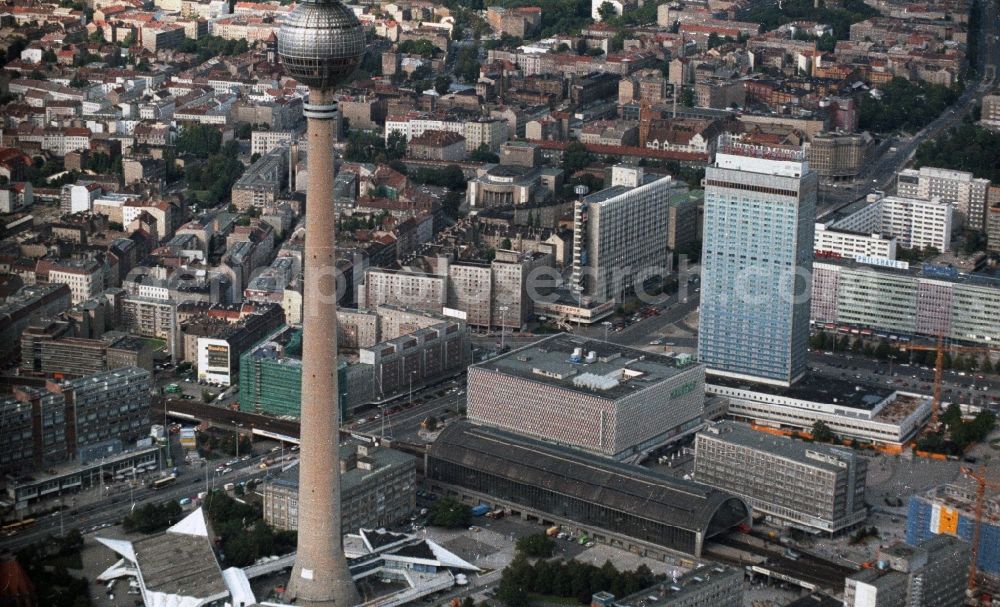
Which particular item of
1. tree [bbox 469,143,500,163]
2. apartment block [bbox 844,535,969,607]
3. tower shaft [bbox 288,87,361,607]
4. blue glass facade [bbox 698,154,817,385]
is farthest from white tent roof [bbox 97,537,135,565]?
tree [bbox 469,143,500,163]

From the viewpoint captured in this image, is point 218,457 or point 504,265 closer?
point 218,457

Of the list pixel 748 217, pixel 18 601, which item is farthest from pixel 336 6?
pixel 748 217

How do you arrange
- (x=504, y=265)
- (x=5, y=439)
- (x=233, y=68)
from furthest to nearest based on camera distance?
(x=233, y=68) < (x=504, y=265) < (x=5, y=439)

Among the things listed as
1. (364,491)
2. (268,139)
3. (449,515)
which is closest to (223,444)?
(364,491)

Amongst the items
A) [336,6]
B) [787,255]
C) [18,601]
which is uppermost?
[336,6]

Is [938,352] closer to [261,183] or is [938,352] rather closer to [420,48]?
[261,183]

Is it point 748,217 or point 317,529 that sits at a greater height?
point 748,217

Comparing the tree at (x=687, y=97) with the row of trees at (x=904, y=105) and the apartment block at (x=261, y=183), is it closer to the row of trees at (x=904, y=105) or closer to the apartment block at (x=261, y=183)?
the row of trees at (x=904, y=105)

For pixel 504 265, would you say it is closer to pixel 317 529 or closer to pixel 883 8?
pixel 317 529
